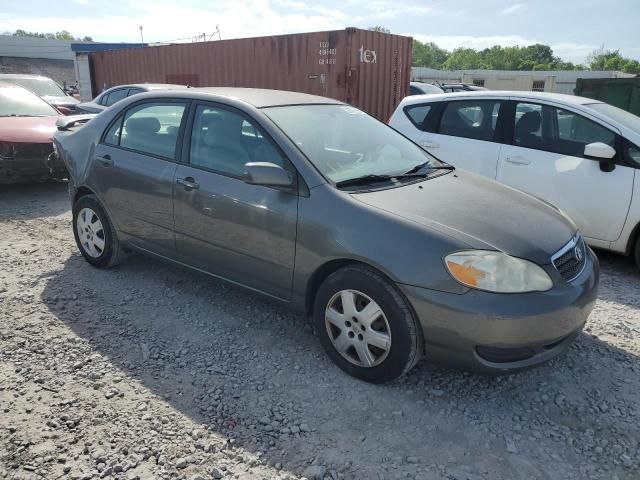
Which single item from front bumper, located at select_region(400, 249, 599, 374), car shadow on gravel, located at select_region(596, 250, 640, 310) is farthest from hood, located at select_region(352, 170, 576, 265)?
car shadow on gravel, located at select_region(596, 250, 640, 310)

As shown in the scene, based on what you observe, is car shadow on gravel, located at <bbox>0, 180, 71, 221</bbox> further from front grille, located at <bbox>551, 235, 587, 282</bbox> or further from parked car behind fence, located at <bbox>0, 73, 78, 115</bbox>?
front grille, located at <bbox>551, 235, 587, 282</bbox>

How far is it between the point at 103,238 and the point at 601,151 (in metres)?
4.43

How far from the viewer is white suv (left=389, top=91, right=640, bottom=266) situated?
179 inches

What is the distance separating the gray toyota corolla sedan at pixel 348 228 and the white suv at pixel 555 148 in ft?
5.17

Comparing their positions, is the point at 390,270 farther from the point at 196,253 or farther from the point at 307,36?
the point at 307,36

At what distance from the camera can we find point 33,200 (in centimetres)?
711

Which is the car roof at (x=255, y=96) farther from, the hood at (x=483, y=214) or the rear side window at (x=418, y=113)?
the rear side window at (x=418, y=113)

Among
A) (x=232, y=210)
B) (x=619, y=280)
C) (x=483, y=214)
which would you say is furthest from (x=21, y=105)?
(x=619, y=280)

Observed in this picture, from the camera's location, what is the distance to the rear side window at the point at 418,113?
5.86 meters

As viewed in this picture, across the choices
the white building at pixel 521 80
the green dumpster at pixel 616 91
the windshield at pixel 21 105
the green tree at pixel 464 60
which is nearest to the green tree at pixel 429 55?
the green tree at pixel 464 60

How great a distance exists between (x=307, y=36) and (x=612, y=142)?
6754 mm

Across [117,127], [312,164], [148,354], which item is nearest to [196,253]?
[148,354]

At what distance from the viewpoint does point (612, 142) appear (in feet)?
15.2

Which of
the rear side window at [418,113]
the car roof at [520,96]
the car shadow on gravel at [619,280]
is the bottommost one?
the car shadow on gravel at [619,280]
